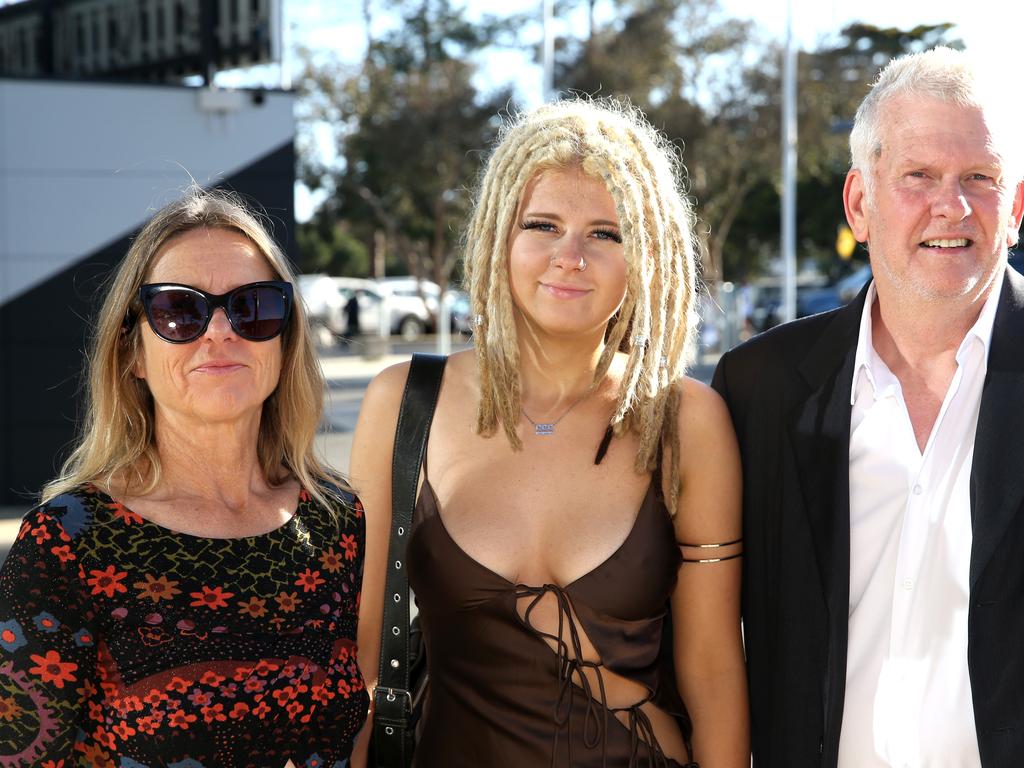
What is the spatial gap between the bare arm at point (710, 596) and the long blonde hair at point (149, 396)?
31.1 inches

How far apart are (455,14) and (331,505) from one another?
97.2 feet

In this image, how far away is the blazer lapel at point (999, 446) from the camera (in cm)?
252

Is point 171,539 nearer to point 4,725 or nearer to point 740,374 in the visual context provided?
point 4,725

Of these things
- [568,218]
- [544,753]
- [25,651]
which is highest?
[568,218]

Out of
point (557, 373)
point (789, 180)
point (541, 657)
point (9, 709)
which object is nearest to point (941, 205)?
point (557, 373)

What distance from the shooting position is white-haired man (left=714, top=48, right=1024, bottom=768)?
254 cm

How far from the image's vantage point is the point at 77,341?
1005cm

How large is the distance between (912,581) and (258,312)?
1.41 metres

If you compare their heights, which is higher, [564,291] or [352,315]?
[564,291]

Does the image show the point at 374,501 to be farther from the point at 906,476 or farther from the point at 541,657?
the point at 906,476

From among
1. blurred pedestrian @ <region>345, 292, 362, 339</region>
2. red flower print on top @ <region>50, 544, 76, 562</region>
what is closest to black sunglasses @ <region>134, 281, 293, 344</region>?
red flower print on top @ <region>50, 544, 76, 562</region>

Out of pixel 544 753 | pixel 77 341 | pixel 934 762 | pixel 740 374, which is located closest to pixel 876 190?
pixel 740 374

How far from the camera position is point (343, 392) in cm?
1962

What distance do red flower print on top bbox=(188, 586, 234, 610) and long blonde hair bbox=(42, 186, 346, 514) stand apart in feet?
0.71
